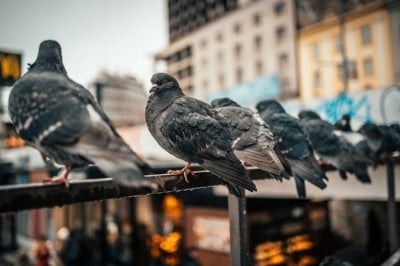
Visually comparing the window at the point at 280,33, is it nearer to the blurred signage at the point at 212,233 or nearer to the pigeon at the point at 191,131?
the blurred signage at the point at 212,233

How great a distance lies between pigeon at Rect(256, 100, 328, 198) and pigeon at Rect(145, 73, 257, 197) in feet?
2.99

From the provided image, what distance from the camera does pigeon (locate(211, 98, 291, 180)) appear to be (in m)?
2.13

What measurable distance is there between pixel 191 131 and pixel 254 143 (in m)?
0.54

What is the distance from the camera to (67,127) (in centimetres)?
133

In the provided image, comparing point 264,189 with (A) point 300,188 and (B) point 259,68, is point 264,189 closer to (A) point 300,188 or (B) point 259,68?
(A) point 300,188

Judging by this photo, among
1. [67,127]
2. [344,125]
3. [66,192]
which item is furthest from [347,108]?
[66,192]

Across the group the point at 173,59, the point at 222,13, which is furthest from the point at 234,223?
the point at 173,59

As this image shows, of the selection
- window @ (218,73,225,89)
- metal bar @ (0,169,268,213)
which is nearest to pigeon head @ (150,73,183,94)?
metal bar @ (0,169,268,213)

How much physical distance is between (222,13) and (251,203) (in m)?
39.0

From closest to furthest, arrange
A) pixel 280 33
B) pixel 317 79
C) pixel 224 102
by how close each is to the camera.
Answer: pixel 224 102 → pixel 317 79 → pixel 280 33

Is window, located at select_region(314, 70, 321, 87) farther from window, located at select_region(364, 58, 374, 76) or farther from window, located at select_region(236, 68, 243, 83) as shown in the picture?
window, located at select_region(236, 68, 243, 83)

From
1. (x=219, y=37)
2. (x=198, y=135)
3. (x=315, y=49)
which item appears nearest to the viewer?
(x=198, y=135)

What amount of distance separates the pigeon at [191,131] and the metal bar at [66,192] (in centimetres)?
33

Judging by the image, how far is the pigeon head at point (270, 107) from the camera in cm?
339
